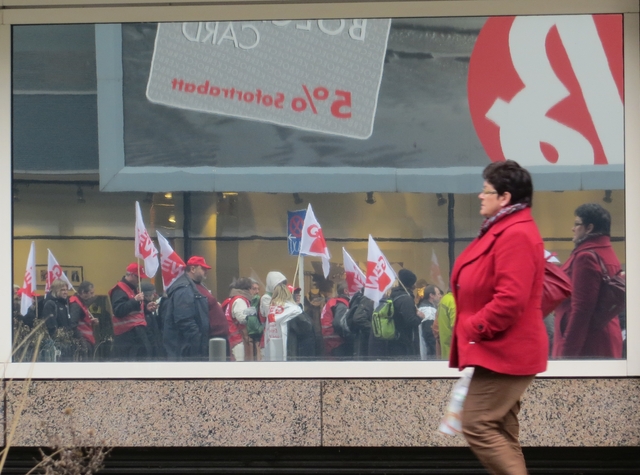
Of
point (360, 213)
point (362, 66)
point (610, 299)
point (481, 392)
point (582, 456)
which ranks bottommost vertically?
point (582, 456)

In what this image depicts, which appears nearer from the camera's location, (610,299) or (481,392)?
(481,392)

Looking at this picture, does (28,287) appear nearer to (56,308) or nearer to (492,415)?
(56,308)

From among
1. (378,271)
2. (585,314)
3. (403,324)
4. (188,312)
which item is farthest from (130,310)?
(585,314)

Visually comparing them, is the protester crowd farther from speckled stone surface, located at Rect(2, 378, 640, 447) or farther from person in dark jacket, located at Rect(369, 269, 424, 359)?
speckled stone surface, located at Rect(2, 378, 640, 447)

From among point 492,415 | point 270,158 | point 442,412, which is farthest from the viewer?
point 270,158

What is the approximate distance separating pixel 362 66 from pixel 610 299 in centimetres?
222

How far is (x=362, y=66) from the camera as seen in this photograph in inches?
218

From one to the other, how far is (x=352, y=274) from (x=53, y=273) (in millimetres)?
1994

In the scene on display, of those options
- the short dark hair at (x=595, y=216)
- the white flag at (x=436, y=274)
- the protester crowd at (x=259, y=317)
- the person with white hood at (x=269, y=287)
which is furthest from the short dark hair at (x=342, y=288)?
the short dark hair at (x=595, y=216)

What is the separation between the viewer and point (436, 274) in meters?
5.42

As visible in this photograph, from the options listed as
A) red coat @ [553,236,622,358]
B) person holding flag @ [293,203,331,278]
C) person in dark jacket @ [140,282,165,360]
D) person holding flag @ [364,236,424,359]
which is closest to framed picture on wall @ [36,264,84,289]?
person in dark jacket @ [140,282,165,360]

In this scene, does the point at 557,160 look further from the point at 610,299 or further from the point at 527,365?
the point at 527,365

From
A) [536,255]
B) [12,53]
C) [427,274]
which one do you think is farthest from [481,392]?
[12,53]

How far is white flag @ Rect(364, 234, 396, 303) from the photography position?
5.45m
